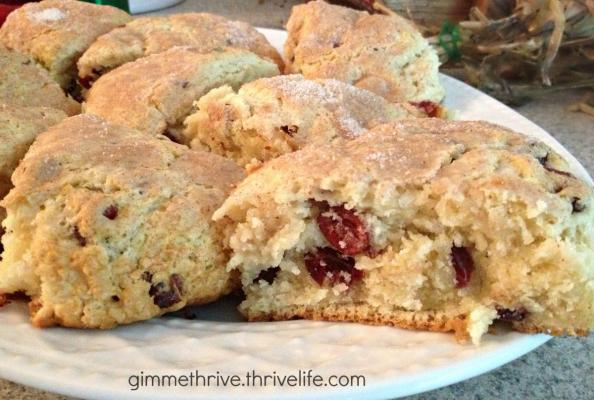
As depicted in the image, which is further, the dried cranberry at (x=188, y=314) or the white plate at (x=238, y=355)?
the dried cranberry at (x=188, y=314)

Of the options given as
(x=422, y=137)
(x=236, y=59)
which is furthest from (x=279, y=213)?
(x=236, y=59)

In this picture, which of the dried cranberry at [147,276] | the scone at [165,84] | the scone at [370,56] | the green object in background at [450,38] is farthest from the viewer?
the green object in background at [450,38]

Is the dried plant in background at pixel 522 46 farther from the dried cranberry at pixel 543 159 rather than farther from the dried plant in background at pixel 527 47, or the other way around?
the dried cranberry at pixel 543 159

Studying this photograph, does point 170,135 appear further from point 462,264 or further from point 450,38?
point 450,38

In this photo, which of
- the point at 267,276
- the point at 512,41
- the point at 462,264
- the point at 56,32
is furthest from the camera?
the point at 512,41

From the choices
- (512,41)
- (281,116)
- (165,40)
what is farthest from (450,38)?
(281,116)

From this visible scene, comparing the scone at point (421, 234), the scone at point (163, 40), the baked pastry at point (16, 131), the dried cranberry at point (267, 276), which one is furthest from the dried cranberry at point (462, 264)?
the scone at point (163, 40)

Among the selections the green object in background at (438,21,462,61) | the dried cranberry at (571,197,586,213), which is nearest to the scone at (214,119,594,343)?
the dried cranberry at (571,197,586,213)

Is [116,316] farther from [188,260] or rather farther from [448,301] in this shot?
[448,301]
